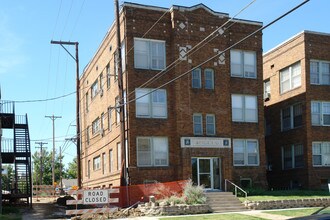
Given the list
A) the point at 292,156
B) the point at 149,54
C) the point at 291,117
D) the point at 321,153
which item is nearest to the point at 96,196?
the point at 149,54

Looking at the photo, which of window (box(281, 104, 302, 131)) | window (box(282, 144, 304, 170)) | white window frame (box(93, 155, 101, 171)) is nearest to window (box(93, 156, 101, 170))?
white window frame (box(93, 155, 101, 171))

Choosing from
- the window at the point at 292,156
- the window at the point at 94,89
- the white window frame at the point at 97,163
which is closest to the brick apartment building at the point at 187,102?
the window at the point at 292,156

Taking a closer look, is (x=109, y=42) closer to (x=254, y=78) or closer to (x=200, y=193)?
(x=254, y=78)

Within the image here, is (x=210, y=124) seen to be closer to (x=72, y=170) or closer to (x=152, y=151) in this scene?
(x=152, y=151)

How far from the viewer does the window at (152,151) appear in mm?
27297

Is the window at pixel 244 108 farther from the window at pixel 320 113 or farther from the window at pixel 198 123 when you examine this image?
the window at pixel 320 113

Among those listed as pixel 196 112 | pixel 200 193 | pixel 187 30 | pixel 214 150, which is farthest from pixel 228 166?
pixel 187 30

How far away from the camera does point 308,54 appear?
3175 centimetres

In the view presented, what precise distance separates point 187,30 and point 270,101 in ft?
35.8

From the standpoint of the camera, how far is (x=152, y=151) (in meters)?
27.6

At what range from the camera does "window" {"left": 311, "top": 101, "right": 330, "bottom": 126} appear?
3200 centimetres

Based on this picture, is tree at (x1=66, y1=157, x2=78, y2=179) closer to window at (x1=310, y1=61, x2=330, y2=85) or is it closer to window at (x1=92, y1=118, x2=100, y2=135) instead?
window at (x1=92, y1=118, x2=100, y2=135)

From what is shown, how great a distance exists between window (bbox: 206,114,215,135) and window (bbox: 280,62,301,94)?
7714mm

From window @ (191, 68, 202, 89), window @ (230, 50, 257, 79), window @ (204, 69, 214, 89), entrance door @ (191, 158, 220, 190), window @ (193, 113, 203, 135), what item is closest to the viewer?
entrance door @ (191, 158, 220, 190)
